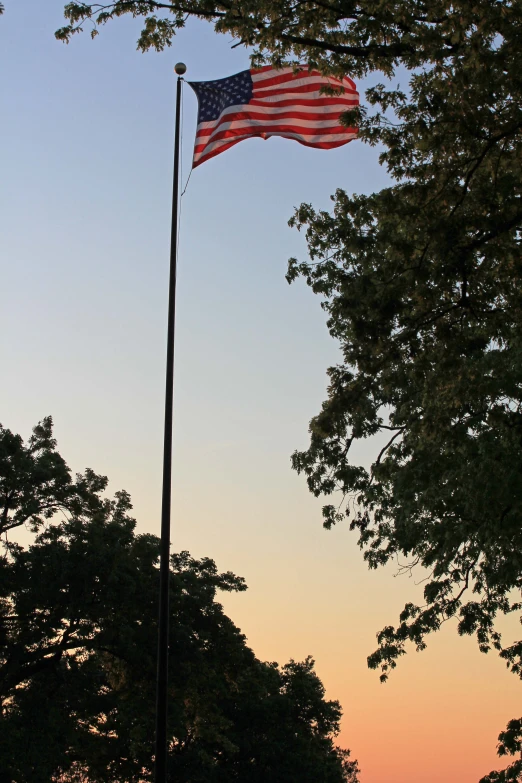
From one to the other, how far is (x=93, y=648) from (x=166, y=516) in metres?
14.1

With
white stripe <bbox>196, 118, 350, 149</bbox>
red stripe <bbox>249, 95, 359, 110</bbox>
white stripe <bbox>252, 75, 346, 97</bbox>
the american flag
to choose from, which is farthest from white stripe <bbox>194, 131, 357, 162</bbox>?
white stripe <bbox>252, 75, 346, 97</bbox>

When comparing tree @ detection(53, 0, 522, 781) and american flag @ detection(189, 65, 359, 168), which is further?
american flag @ detection(189, 65, 359, 168)

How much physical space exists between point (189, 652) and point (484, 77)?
2138cm

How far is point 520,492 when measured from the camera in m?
15.5

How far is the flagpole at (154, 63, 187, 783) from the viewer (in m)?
11.4

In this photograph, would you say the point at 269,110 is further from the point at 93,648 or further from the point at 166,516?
the point at 93,648

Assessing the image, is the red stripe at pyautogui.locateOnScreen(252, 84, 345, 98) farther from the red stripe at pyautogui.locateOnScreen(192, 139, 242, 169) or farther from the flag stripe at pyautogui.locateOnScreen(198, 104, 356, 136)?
the red stripe at pyautogui.locateOnScreen(192, 139, 242, 169)

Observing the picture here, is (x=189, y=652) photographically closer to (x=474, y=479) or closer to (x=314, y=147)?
(x=474, y=479)

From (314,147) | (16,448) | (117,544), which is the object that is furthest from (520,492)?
(16,448)

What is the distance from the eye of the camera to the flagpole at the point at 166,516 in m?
11.4

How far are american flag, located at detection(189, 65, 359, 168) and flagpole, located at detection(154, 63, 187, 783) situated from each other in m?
0.70

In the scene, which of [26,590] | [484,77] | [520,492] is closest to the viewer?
[484,77]

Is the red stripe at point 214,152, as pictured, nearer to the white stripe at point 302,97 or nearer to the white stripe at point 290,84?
the white stripe at point 302,97

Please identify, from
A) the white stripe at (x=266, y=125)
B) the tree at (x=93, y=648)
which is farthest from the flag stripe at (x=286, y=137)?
the tree at (x=93, y=648)
